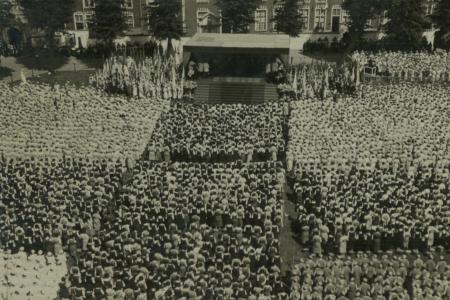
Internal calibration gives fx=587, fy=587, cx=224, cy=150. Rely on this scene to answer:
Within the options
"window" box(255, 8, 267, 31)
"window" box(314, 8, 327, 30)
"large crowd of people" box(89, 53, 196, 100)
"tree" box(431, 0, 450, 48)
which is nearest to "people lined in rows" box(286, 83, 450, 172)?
"large crowd of people" box(89, 53, 196, 100)

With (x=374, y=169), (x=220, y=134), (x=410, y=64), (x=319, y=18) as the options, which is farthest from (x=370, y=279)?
(x=319, y=18)

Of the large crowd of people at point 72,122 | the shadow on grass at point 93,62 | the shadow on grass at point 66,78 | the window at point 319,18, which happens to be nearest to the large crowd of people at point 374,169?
the large crowd of people at point 72,122

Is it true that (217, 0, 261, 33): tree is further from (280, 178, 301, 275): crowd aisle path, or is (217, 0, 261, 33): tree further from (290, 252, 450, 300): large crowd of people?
(290, 252, 450, 300): large crowd of people

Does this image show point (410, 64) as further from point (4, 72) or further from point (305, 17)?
point (4, 72)

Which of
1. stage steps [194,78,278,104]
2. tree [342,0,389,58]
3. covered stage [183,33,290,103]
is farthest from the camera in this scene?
tree [342,0,389,58]

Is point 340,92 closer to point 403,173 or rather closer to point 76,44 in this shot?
point 403,173

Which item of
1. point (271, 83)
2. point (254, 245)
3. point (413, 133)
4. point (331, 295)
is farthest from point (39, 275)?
point (271, 83)
